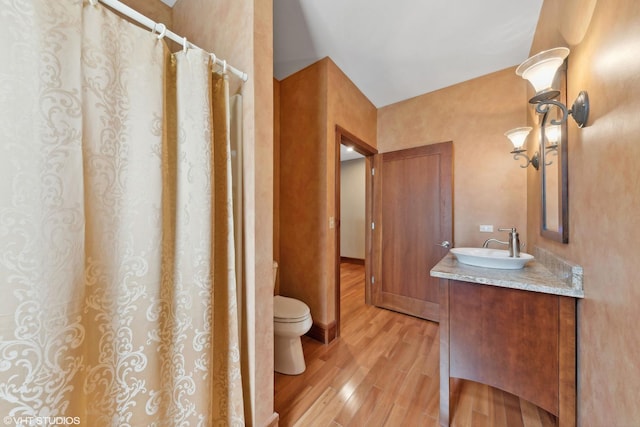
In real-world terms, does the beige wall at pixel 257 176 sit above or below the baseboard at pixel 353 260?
above

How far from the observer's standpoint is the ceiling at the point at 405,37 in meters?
1.55

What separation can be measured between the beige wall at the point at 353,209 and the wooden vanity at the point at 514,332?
150 inches

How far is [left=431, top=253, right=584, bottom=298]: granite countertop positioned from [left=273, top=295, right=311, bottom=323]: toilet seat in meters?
0.96

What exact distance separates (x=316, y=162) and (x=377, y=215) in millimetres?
1220

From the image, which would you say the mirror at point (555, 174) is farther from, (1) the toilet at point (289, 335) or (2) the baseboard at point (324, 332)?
(2) the baseboard at point (324, 332)

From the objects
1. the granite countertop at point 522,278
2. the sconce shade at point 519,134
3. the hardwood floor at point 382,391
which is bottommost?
the hardwood floor at point 382,391

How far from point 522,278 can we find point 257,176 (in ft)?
4.86

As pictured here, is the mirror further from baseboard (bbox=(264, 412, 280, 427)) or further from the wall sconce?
baseboard (bbox=(264, 412, 280, 427))

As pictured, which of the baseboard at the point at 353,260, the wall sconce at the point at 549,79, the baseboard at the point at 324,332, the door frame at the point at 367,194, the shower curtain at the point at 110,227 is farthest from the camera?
the baseboard at the point at 353,260

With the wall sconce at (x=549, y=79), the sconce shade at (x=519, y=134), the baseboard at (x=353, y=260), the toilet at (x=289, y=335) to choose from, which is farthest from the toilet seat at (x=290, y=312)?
the baseboard at (x=353, y=260)

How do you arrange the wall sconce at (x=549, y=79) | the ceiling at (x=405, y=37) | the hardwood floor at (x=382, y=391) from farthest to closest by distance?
the ceiling at (x=405, y=37) → the hardwood floor at (x=382, y=391) → the wall sconce at (x=549, y=79)

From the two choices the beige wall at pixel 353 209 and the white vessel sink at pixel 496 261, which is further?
the beige wall at pixel 353 209

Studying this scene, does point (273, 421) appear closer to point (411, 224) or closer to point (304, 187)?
point (304, 187)

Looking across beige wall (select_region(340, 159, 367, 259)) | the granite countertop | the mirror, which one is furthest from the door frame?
beige wall (select_region(340, 159, 367, 259))
